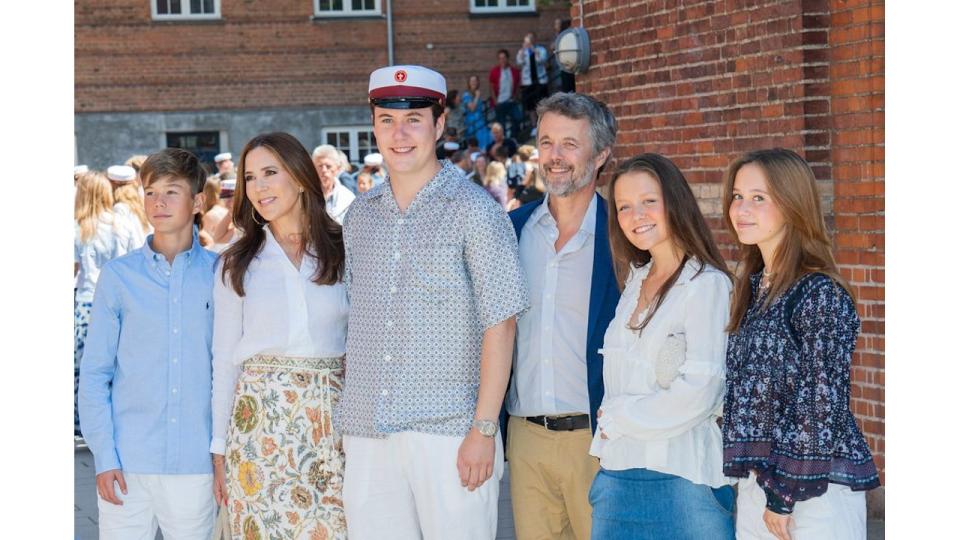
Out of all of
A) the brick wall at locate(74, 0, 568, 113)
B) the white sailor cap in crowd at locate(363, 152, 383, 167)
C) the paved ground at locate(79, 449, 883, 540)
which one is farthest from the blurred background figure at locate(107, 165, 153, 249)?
the brick wall at locate(74, 0, 568, 113)

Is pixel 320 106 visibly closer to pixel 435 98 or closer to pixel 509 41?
pixel 509 41

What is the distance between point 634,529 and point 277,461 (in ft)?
4.08

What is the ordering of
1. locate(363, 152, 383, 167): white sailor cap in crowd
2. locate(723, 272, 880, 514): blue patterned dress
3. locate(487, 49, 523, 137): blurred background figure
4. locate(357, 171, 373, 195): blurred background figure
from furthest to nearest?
1. locate(487, 49, 523, 137): blurred background figure
2. locate(363, 152, 383, 167): white sailor cap in crowd
3. locate(357, 171, 373, 195): blurred background figure
4. locate(723, 272, 880, 514): blue patterned dress

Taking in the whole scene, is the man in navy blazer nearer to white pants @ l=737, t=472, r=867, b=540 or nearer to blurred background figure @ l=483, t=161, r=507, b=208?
white pants @ l=737, t=472, r=867, b=540

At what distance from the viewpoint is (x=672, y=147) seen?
7.77 meters

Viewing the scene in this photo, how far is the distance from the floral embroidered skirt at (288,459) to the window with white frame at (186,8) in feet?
78.2

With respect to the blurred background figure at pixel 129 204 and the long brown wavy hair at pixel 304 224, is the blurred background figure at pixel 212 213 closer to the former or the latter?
the blurred background figure at pixel 129 204

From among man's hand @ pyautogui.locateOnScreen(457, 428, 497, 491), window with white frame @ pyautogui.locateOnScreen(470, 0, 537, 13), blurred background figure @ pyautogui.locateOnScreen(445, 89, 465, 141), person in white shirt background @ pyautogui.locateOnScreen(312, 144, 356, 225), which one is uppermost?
window with white frame @ pyautogui.locateOnScreen(470, 0, 537, 13)

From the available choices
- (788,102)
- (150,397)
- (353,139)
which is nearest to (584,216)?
(150,397)

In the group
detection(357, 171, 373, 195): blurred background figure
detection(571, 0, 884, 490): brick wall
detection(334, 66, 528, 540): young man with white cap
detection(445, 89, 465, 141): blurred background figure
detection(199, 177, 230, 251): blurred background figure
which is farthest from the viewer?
detection(445, 89, 465, 141): blurred background figure

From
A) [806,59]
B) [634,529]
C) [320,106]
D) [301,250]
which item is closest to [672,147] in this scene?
[806,59]

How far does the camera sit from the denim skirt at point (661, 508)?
12.4ft

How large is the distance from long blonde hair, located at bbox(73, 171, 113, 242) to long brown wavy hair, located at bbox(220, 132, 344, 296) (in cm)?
598

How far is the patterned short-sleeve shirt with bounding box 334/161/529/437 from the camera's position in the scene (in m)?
4.01
